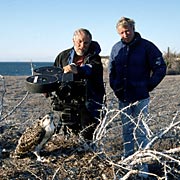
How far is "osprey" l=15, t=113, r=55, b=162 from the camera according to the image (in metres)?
4.97

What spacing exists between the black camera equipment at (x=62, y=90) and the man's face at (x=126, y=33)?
2.44ft

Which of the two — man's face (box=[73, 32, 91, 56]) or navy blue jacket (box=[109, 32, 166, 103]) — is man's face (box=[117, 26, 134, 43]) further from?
man's face (box=[73, 32, 91, 56])

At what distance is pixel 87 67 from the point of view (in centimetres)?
522

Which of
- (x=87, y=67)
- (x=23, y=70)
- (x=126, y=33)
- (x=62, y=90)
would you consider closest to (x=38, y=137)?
(x=62, y=90)

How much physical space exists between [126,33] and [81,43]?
0.59 m

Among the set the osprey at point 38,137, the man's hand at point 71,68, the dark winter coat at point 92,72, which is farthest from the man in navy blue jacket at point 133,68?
the osprey at point 38,137

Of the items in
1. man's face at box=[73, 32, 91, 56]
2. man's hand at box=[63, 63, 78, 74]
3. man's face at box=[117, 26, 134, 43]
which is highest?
man's face at box=[117, 26, 134, 43]

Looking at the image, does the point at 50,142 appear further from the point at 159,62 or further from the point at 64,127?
the point at 159,62

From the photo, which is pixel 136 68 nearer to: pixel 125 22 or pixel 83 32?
pixel 125 22

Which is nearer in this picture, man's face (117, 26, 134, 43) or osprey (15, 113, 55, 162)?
osprey (15, 113, 55, 162)

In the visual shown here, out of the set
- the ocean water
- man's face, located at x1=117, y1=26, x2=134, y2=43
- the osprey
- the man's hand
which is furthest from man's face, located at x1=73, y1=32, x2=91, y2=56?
the osprey

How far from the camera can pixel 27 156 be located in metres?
5.15

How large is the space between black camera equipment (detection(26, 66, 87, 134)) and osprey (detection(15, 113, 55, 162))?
36 centimetres

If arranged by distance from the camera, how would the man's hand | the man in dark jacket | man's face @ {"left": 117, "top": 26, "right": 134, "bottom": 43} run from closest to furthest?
the man's hand → the man in dark jacket → man's face @ {"left": 117, "top": 26, "right": 134, "bottom": 43}
